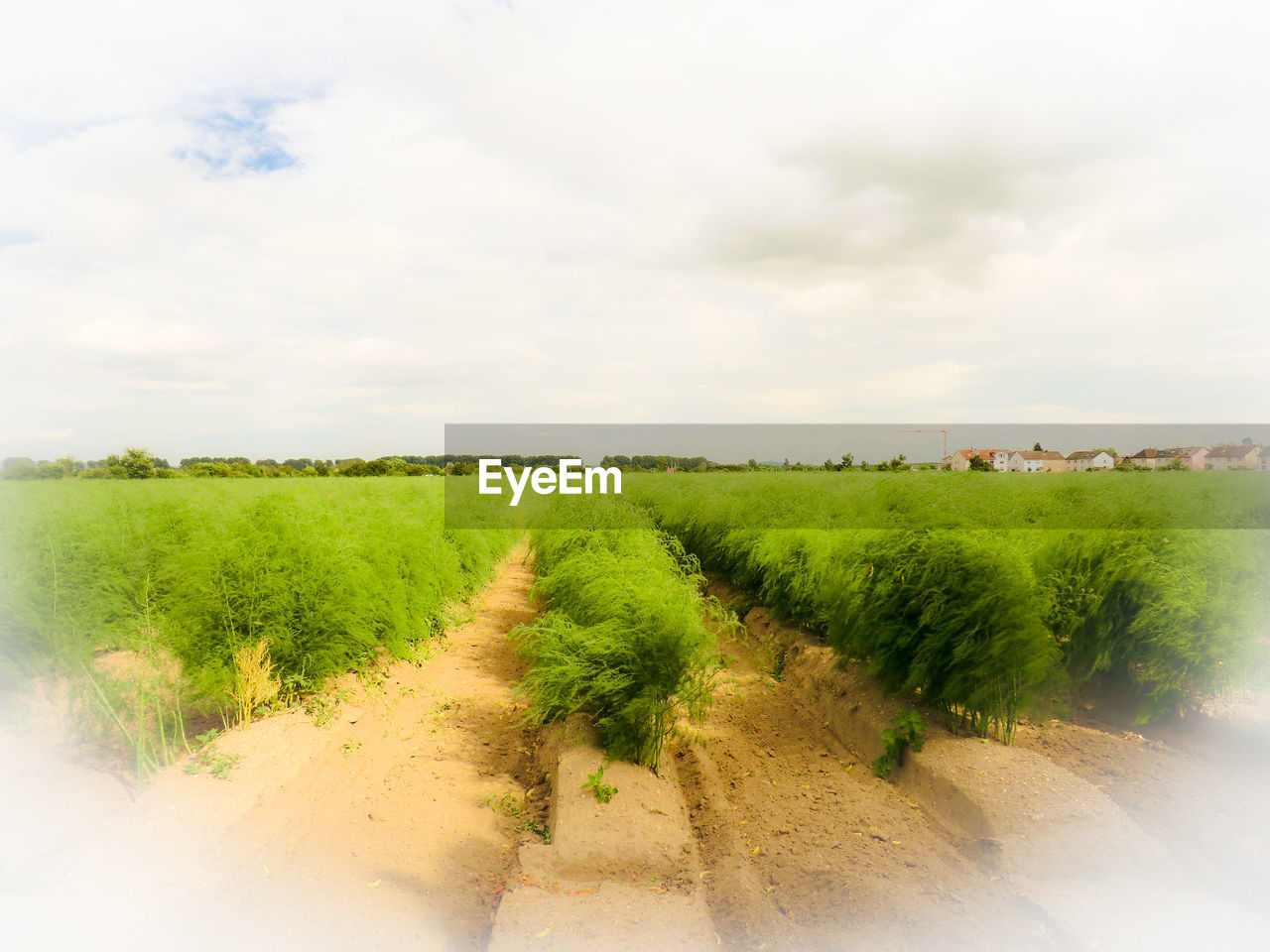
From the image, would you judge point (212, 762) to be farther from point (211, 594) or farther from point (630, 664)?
point (630, 664)

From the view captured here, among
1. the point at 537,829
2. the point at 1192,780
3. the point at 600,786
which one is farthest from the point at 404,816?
the point at 1192,780

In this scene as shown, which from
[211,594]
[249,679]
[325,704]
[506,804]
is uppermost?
[211,594]

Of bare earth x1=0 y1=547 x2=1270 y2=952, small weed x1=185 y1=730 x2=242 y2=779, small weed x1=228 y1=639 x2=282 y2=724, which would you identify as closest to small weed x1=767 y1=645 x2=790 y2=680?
bare earth x1=0 y1=547 x2=1270 y2=952

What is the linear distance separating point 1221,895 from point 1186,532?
11.9ft

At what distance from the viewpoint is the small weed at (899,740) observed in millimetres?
6434

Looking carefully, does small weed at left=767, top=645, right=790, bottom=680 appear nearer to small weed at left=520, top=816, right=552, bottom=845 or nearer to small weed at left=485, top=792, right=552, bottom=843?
small weed at left=485, top=792, right=552, bottom=843

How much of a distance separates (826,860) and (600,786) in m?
1.98

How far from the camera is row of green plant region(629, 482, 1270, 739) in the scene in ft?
19.3

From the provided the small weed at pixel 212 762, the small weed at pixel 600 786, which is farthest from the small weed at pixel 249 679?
the small weed at pixel 600 786

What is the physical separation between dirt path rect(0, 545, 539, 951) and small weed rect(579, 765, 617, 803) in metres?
0.74

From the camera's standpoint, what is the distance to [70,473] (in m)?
24.6

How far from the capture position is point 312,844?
5.14 m

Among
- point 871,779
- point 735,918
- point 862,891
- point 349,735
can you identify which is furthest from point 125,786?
point 871,779

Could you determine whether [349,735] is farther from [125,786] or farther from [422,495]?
[422,495]
